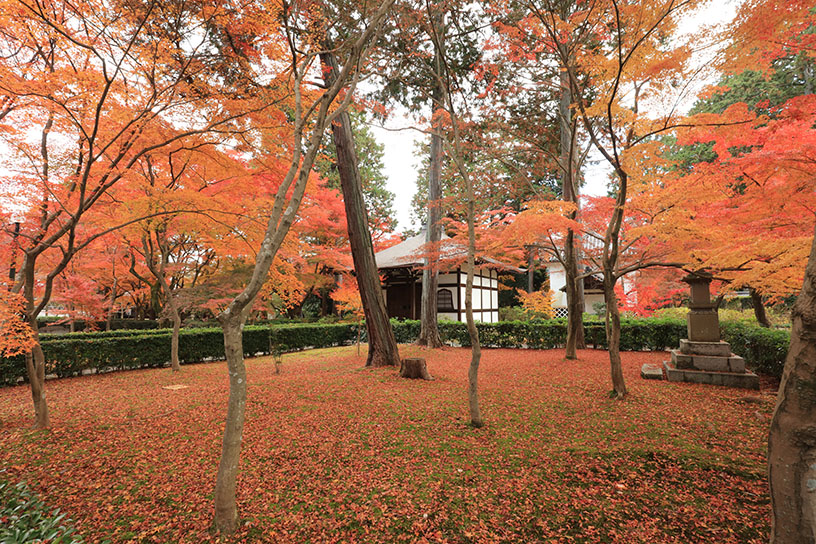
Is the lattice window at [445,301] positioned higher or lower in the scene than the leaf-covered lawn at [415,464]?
higher

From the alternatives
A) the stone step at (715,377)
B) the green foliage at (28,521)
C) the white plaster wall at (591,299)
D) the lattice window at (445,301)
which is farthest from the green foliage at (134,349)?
the white plaster wall at (591,299)

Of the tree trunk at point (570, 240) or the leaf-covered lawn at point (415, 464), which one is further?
the tree trunk at point (570, 240)

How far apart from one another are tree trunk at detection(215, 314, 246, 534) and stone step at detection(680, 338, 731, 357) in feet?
25.4

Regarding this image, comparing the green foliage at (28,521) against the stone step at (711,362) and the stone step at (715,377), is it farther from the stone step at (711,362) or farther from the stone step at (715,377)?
the stone step at (711,362)

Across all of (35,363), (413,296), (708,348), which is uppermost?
(413,296)

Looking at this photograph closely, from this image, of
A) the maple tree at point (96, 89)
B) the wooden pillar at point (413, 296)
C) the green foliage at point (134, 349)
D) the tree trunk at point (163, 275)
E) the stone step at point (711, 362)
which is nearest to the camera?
the maple tree at point (96, 89)

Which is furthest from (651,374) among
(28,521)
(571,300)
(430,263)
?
(28,521)

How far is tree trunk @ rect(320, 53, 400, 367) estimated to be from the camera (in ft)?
25.3

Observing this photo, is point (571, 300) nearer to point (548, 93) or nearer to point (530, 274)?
point (548, 93)

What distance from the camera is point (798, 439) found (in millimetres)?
1575

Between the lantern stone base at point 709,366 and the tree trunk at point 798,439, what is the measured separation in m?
5.67

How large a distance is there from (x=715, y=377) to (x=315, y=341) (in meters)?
11.3

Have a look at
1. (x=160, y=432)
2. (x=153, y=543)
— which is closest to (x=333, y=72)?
(x=160, y=432)

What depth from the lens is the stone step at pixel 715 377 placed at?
572cm
